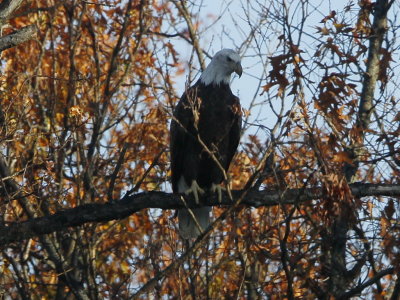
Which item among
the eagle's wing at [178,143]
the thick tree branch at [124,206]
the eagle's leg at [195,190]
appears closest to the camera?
the thick tree branch at [124,206]

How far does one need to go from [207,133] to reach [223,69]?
2.18 feet

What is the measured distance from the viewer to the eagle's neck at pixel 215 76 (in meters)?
7.65

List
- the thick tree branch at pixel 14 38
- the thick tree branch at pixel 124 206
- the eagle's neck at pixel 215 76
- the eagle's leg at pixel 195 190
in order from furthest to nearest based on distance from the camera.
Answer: the eagle's neck at pixel 215 76 < the eagle's leg at pixel 195 190 < the thick tree branch at pixel 124 206 < the thick tree branch at pixel 14 38

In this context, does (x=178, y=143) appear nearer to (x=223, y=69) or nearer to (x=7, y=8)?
(x=223, y=69)

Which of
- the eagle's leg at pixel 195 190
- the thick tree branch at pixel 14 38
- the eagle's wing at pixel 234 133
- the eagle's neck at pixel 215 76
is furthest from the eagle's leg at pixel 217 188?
the thick tree branch at pixel 14 38

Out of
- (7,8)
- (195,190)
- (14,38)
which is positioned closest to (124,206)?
(14,38)

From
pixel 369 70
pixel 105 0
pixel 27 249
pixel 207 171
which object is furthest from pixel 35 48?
pixel 369 70

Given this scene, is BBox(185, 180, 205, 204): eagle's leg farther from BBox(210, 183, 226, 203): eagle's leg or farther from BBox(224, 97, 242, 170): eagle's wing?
BBox(224, 97, 242, 170): eagle's wing

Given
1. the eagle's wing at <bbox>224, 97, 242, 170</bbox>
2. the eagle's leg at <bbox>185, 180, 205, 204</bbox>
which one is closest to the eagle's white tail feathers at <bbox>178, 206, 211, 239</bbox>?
the eagle's leg at <bbox>185, 180, 205, 204</bbox>

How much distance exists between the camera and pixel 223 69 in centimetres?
771

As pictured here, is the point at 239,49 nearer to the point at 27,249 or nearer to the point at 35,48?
the point at 35,48

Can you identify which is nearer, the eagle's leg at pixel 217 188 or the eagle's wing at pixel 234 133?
the eagle's leg at pixel 217 188

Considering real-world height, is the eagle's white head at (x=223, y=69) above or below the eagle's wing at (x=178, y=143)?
above

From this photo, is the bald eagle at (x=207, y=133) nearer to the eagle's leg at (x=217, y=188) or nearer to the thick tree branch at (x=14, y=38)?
the eagle's leg at (x=217, y=188)
